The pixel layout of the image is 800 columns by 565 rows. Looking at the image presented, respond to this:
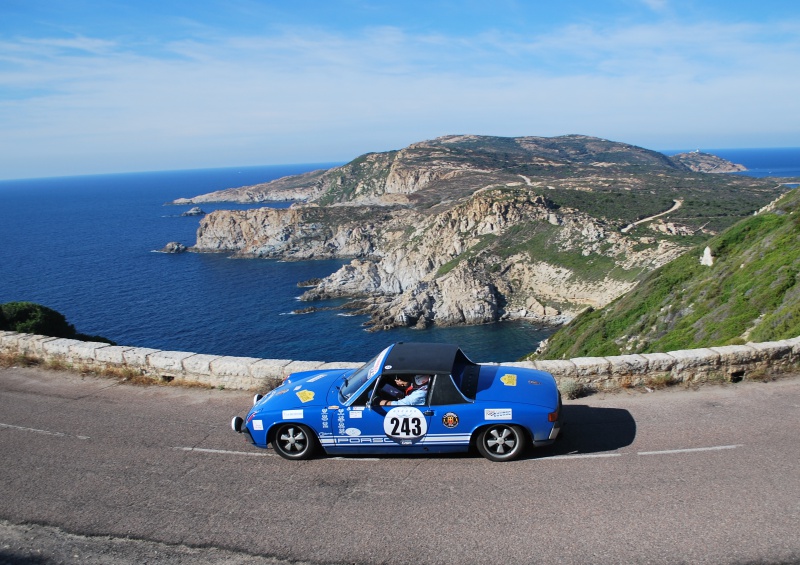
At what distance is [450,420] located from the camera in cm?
708

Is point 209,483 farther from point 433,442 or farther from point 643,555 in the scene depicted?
point 643,555

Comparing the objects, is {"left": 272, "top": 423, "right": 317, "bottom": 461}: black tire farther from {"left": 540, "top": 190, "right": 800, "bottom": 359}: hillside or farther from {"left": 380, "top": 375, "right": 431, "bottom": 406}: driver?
{"left": 540, "top": 190, "right": 800, "bottom": 359}: hillside

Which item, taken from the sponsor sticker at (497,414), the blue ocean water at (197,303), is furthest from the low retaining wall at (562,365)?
the blue ocean water at (197,303)

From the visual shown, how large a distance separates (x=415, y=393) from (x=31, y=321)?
18928mm

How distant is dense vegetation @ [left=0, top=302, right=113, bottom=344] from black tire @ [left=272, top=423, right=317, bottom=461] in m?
15.1

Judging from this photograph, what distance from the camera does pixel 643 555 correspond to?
515 centimetres

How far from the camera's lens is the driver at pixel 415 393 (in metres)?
7.23

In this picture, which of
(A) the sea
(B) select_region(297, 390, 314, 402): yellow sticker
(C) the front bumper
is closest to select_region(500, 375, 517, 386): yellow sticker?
(B) select_region(297, 390, 314, 402): yellow sticker

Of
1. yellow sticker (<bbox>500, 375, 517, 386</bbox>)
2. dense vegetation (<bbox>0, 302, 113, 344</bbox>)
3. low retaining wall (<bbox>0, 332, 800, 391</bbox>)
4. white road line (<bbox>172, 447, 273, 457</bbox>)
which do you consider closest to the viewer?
yellow sticker (<bbox>500, 375, 517, 386</bbox>)

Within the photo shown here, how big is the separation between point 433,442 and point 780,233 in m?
23.8

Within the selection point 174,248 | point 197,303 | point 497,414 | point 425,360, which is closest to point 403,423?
point 425,360

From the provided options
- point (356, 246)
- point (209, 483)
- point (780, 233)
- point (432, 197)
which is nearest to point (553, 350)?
point (780, 233)

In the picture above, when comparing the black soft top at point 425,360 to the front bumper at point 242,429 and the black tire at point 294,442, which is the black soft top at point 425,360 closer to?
the black tire at point 294,442

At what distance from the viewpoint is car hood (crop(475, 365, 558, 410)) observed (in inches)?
282
